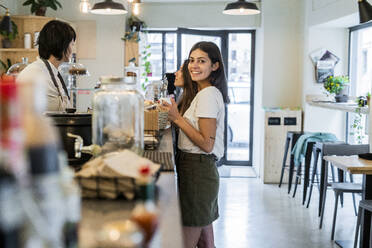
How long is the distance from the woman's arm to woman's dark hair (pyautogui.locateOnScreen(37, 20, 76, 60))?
3.14ft

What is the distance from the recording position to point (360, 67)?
254 inches

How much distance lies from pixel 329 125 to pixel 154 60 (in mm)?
2941

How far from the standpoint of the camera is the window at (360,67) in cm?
610

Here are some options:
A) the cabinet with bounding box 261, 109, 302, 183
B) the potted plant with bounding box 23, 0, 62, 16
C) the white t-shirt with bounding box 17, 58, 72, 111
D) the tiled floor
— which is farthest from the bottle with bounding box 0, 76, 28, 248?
the cabinet with bounding box 261, 109, 302, 183

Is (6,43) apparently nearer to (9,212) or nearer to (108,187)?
(108,187)

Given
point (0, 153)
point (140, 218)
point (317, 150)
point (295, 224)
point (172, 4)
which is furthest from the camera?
point (172, 4)

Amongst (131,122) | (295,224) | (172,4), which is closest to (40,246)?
→ (131,122)

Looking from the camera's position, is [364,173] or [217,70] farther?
[364,173]

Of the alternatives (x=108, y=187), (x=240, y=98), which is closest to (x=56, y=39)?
(x=108, y=187)

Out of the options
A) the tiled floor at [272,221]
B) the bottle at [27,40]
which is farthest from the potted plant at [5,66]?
the tiled floor at [272,221]

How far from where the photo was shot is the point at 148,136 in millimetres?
2576

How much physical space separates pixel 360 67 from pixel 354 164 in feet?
10.4

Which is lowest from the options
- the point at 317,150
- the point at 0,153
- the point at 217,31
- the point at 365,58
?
the point at 317,150

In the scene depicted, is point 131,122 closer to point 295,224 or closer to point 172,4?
point 295,224
